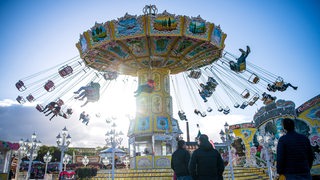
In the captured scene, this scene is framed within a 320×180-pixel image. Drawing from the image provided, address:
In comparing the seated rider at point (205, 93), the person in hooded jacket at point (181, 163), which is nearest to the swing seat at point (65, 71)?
the seated rider at point (205, 93)

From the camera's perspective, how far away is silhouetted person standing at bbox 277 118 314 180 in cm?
340

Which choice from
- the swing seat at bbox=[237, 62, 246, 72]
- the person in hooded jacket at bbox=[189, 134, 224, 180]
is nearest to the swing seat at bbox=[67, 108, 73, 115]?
the swing seat at bbox=[237, 62, 246, 72]

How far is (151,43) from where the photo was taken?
59.3ft

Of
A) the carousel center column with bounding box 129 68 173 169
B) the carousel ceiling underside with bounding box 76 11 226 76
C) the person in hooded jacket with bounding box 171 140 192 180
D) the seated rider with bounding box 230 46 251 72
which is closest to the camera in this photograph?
the person in hooded jacket with bounding box 171 140 192 180

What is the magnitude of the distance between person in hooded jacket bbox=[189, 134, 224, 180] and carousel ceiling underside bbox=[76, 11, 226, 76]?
1280 cm

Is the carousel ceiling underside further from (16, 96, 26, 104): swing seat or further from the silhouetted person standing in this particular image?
the silhouetted person standing

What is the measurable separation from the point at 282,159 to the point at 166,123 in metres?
16.2

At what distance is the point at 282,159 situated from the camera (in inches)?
138

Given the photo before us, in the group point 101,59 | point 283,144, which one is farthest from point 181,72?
→ point 283,144

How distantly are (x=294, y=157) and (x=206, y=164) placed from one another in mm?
1299

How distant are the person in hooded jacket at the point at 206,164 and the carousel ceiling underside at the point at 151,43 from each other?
42.0 ft

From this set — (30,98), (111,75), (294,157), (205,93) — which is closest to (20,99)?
(30,98)

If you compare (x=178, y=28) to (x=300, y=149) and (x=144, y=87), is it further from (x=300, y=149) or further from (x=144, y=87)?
(x=300, y=149)

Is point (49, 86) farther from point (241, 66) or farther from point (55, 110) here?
point (241, 66)
